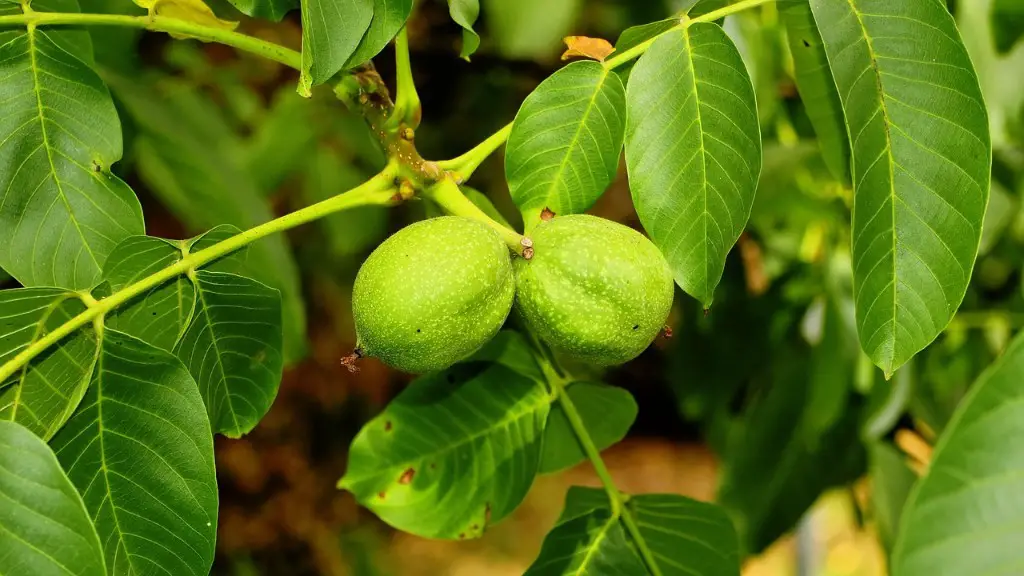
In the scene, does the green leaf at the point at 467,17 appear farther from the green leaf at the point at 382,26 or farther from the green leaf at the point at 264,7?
the green leaf at the point at 264,7

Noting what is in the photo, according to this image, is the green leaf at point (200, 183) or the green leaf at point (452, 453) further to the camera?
the green leaf at point (200, 183)

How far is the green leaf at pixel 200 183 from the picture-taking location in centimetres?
139

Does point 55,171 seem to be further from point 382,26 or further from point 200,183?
point 200,183

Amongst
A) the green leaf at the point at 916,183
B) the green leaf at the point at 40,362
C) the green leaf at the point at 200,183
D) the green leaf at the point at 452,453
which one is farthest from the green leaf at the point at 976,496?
the green leaf at the point at 200,183

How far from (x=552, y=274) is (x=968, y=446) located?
33cm

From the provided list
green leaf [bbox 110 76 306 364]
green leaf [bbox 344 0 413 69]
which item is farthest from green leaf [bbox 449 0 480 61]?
green leaf [bbox 110 76 306 364]

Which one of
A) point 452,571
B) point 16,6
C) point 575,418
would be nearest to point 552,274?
point 575,418

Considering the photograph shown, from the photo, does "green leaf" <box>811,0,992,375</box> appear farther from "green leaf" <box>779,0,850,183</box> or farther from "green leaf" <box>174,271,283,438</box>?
"green leaf" <box>174,271,283,438</box>

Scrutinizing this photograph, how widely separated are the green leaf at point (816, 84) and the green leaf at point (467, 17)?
0.31 m

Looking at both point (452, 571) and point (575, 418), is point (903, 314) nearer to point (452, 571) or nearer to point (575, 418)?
point (575, 418)

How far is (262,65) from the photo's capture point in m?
2.05

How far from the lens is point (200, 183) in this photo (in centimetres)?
147

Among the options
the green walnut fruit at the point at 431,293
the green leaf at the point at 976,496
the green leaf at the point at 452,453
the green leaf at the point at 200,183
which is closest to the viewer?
the green leaf at the point at 976,496

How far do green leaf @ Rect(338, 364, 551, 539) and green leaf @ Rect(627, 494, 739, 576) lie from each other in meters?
0.13
